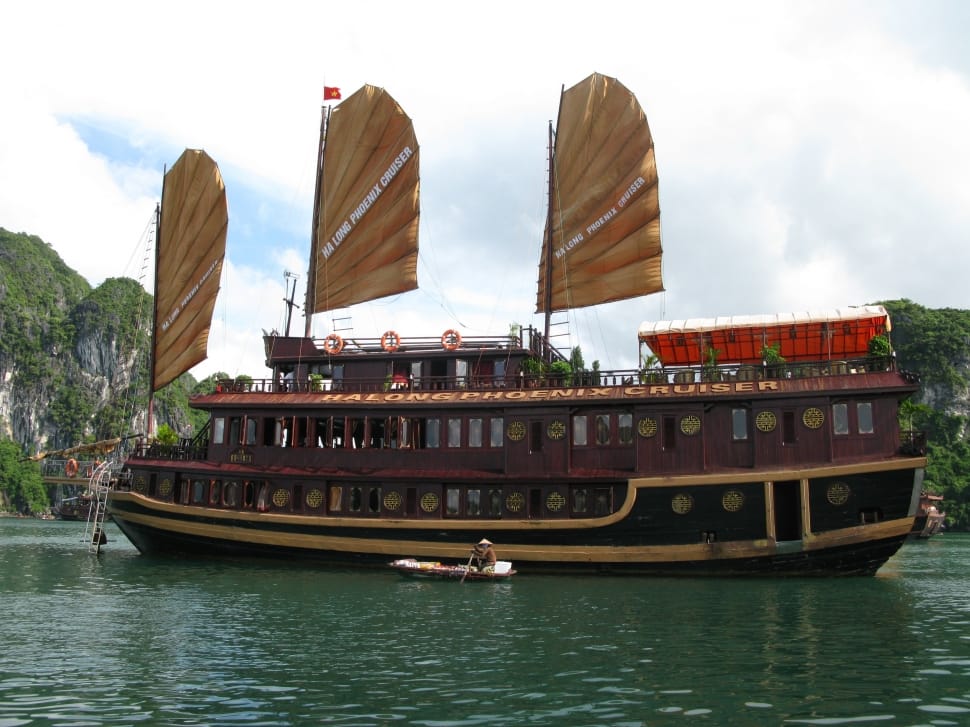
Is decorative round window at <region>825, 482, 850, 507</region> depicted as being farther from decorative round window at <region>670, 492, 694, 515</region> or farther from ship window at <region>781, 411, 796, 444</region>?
decorative round window at <region>670, 492, 694, 515</region>

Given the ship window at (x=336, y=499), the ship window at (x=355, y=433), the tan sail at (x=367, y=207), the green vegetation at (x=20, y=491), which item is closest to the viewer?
the ship window at (x=336, y=499)

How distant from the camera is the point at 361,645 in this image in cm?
992

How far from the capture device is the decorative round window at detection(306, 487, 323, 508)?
19000mm

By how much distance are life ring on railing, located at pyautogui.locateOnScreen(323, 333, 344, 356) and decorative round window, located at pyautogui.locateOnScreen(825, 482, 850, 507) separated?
11.8 m

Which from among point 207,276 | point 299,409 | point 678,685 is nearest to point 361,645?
point 678,685

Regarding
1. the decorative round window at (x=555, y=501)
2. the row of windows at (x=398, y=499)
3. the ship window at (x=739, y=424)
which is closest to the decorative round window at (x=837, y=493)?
the ship window at (x=739, y=424)

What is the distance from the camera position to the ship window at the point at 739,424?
16.9 meters

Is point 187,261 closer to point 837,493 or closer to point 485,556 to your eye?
point 485,556

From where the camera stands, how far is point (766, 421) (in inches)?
659

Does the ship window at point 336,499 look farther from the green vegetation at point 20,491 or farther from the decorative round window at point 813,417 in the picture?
the green vegetation at point 20,491

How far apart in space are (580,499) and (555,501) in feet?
1.74

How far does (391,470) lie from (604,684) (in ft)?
36.9

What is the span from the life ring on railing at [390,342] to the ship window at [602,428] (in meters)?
5.71

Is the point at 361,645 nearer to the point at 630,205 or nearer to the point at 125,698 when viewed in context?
the point at 125,698
